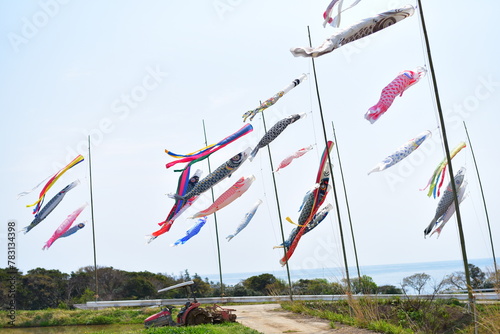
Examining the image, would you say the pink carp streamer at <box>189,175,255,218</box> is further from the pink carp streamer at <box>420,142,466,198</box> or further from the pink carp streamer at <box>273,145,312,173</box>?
the pink carp streamer at <box>420,142,466,198</box>

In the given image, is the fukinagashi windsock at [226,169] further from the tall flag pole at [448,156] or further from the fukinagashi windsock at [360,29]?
the tall flag pole at [448,156]

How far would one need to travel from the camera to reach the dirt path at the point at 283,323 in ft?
45.7

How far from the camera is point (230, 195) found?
20609 mm

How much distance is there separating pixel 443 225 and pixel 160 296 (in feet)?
75.3

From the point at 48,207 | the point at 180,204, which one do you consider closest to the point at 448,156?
the point at 180,204

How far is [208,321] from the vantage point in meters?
15.9

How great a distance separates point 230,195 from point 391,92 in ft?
28.2

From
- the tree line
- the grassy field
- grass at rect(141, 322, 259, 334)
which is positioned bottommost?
grass at rect(141, 322, 259, 334)

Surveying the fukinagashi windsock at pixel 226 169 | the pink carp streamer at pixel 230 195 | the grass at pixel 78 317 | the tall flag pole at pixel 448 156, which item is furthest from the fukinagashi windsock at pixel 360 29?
the grass at pixel 78 317

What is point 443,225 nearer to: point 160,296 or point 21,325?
point 21,325

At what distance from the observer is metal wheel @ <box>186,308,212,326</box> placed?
15.6 metres

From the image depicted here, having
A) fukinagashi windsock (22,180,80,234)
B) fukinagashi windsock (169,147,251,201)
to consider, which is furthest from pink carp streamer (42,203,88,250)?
fukinagashi windsock (169,147,251,201)

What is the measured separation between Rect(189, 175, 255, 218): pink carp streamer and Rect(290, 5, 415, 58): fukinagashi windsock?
833 cm

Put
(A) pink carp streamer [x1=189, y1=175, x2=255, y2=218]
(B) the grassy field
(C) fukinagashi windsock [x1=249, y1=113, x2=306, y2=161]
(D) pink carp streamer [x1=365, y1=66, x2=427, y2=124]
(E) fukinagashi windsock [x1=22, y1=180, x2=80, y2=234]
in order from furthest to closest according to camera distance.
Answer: (E) fukinagashi windsock [x1=22, y1=180, x2=80, y2=234]
(B) the grassy field
(A) pink carp streamer [x1=189, y1=175, x2=255, y2=218]
(C) fukinagashi windsock [x1=249, y1=113, x2=306, y2=161]
(D) pink carp streamer [x1=365, y1=66, x2=427, y2=124]
